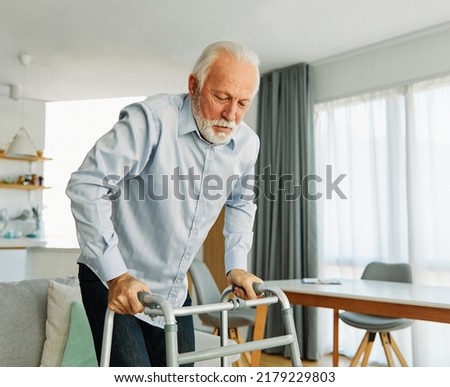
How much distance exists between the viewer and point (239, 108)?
58.7 inches

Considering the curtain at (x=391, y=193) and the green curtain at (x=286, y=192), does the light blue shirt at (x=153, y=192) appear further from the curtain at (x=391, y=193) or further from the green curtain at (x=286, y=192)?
the green curtain at (x=286, y=192)

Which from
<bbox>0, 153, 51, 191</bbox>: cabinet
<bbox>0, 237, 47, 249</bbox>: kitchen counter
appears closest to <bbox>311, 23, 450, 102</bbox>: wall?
<bbox>0, 237, 47, 249</bbox>: kitchen counter

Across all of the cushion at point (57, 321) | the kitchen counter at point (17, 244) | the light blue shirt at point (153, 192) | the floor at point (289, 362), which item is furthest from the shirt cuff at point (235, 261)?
the kitchen counter at point (17, 244)

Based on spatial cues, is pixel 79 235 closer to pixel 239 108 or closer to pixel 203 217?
pixel 203 217

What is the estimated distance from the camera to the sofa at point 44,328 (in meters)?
2.45

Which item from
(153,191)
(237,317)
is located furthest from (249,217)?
(237,317)

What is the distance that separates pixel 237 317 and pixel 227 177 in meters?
2.45

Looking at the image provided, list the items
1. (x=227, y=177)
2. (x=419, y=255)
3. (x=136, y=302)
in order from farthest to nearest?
(x=419, y=255) < (x=227, y=177) < (x=136, y=302)

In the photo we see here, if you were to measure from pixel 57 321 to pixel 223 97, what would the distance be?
1537 millimetres

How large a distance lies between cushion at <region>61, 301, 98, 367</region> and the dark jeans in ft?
3.28

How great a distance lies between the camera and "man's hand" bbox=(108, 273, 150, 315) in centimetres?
124

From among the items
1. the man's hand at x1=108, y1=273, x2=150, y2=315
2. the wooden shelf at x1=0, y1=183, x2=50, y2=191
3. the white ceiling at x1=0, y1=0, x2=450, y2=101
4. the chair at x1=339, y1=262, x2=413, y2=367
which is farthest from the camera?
the wooden shelf at x1=0, y1=183, x2=50, y2=191

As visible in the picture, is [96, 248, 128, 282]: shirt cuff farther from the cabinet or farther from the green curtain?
the cabinet

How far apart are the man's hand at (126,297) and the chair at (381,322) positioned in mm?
2599
